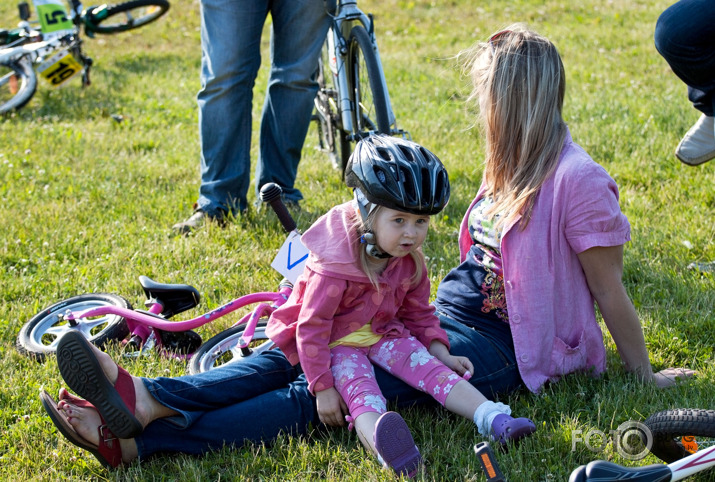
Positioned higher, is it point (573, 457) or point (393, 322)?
point (393, 322)

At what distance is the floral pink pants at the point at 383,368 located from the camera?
2777 mm

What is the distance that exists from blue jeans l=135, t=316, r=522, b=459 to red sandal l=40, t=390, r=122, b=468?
0.09 m

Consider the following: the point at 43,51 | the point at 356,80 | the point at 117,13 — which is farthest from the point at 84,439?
the point at 117,13

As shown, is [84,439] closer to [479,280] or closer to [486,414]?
[486,414]

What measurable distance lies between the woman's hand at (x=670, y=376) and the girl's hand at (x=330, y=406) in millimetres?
1238

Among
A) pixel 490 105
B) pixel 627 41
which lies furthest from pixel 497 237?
pixel 627 41

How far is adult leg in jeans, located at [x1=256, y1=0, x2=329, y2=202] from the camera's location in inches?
191

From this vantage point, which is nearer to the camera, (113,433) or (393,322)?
(113,433)

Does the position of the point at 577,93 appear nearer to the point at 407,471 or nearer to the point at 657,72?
the point at 657,72

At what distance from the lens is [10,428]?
297 centimetres

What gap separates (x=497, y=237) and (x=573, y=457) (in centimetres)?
87

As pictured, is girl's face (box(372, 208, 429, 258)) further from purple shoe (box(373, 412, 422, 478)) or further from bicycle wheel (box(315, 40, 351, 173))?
bicycle wheel (box(315, 40, 351, 173))

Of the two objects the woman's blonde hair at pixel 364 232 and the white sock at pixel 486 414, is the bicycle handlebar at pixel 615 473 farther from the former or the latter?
the woman's blonde hair at pixel 364 232

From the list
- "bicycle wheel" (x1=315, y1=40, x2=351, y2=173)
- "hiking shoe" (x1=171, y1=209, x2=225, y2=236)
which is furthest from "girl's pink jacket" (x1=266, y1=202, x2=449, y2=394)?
"bicycle wheel" (x1=315, y1=40, x2=351, y2=173)
